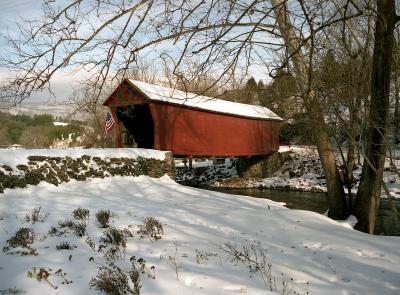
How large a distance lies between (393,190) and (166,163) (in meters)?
10.8

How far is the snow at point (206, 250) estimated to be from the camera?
3.45 metres

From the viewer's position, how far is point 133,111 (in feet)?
57.1

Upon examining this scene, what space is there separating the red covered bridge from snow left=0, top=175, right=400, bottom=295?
6196 mm

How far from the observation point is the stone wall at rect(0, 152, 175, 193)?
8.52 meters

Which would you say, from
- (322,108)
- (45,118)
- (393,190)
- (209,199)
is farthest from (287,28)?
(45,118)

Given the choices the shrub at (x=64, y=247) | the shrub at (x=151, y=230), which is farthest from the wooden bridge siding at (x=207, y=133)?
the shrub at (x=64, y=247)

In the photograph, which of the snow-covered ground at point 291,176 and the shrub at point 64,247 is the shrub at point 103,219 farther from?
the snow-covered ground at point 291,176

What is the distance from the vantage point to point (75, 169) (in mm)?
10328

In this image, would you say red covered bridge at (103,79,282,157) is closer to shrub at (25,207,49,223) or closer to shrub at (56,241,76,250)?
shrub at (25,207,49,223)

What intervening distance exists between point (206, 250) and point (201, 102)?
11.8 m

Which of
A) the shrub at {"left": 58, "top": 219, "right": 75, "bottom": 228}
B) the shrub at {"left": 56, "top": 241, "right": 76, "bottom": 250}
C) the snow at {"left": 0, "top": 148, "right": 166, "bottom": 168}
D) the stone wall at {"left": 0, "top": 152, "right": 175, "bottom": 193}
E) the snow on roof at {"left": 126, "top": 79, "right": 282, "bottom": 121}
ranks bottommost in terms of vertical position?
the shrub at {"left": 56, "top": 241, "right": 76, "bottom": 250}

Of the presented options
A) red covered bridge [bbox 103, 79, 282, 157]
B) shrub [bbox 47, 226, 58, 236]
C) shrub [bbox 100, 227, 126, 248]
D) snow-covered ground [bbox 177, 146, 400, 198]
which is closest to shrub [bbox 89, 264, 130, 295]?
shrub [bbox 100, 227, 126, 248]

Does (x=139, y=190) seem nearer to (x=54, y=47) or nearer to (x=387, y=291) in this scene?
(x=54, y=47)

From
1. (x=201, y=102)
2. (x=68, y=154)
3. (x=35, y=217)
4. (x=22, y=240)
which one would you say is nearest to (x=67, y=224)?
(x=35, y=217)
